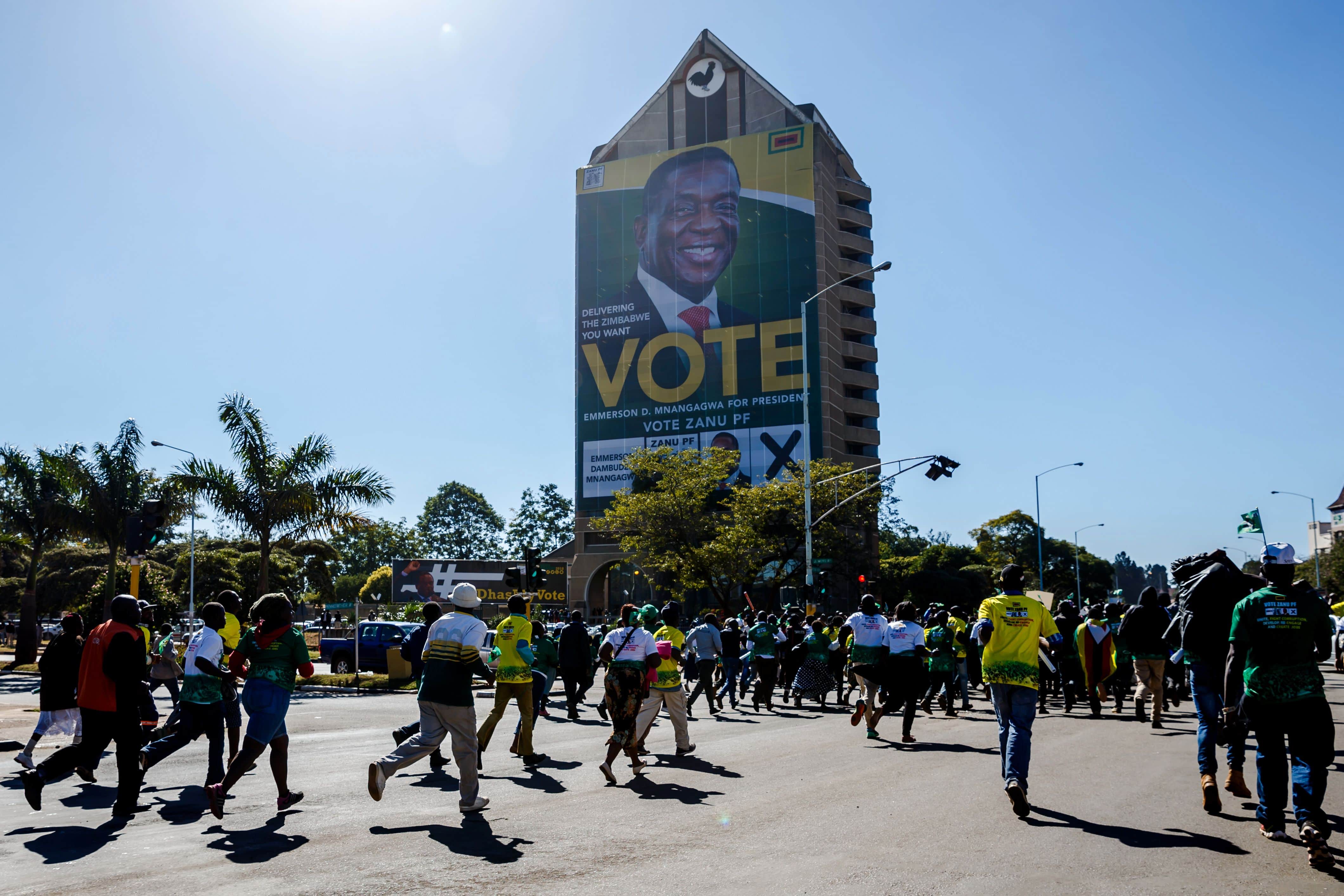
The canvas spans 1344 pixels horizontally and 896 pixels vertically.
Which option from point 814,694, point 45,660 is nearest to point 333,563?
point 814,694

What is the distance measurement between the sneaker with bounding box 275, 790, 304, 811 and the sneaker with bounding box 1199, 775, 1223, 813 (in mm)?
6808

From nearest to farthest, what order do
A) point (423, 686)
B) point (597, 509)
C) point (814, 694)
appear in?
point (423, 686), point (814, 694), point (597, 509)

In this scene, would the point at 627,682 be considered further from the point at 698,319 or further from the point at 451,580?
the point at 698,319

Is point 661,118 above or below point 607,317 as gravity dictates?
above

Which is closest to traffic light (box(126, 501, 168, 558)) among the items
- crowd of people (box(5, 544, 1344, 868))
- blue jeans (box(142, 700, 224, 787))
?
crowd of people (box(5, 544, 1344, 868))

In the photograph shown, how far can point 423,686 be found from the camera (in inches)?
323

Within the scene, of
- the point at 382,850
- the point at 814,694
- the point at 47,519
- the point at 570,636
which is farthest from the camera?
the point at 47,519

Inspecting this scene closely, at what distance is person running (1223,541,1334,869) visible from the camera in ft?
21.0

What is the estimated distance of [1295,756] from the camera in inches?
254

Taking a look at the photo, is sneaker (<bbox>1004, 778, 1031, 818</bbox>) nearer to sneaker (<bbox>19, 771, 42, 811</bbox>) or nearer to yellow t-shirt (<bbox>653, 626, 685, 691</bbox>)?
yellow t-shirt (<bbox>653, 626, 685, 691</bbox>)

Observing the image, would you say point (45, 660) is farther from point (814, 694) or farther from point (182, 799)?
point (814, 694)

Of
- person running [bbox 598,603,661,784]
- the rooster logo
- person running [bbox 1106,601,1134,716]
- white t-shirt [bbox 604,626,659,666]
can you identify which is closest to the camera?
→ person running [bbox 598,603,661,784]

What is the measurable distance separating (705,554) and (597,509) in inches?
1157

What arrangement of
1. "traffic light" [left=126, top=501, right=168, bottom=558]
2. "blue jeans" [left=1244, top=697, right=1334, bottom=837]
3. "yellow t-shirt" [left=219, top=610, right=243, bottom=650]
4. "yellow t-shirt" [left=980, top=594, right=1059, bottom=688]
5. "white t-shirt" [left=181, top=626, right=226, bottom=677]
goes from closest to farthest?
"blue jeans" [left=1244, top=697, right=1334, bottom=837], "yellow t-shirt" [left=980, top=594, right=1059, bottom=688], "white t-shirt" [left=181, top=626, right=226, bottom=677], "yellow t-shirt" [left=219, top=610, right=243, bottom=650], "traffic light" [left=126, top=501, right=168, bottom=558]
